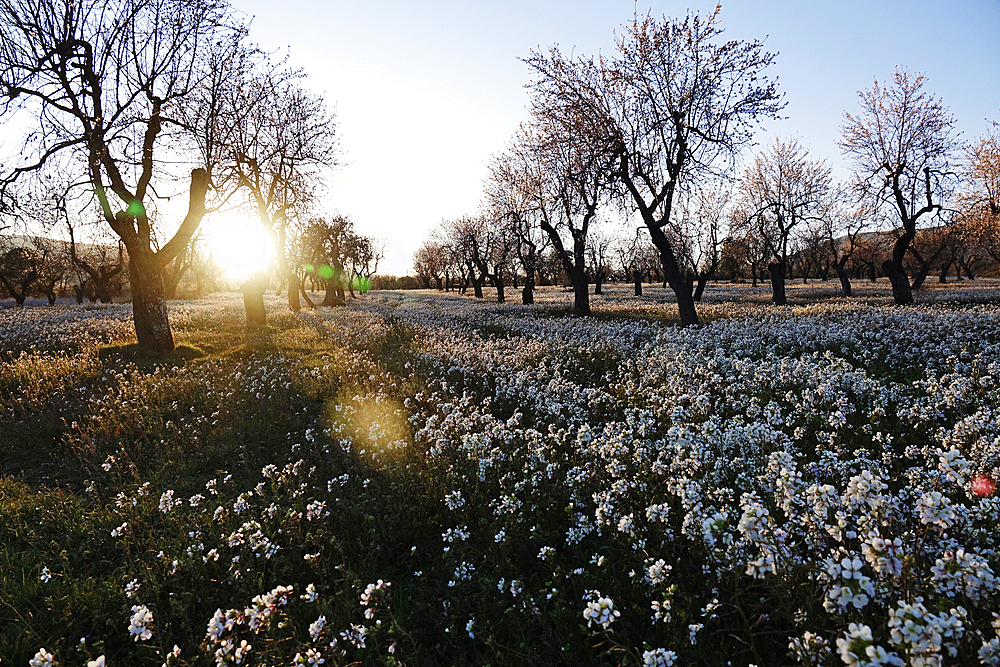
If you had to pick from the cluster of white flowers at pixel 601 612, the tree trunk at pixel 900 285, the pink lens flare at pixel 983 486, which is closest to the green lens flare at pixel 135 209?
the cluster of white flowers at pixel 601 612

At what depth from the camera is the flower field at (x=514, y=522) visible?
2920 millimetres

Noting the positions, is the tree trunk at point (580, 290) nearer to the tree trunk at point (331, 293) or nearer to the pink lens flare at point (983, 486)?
the pink lens flare at point (983, 486)

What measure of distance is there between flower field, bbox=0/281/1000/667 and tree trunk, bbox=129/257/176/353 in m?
4.28

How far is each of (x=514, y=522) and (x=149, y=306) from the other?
49.6 ft

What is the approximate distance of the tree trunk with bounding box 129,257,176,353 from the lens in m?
14.0

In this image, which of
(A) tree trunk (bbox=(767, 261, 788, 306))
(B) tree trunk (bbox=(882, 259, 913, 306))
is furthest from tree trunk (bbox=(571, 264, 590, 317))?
(B) tree trunk (bbox=(882, 259, 913, 306))

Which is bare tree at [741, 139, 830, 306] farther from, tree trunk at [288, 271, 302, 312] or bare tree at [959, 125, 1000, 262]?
tree trunk at [288, 271, 302, 312]

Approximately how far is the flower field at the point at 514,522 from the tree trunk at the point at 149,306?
4275mm

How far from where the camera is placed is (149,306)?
14.1 m

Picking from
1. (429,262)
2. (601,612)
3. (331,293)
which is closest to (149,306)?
(601,612)

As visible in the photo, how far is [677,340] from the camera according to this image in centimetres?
1345

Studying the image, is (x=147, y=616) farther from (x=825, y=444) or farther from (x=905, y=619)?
(x=825, y=444)

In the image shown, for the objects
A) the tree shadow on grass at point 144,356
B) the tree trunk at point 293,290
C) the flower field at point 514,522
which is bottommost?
the flower field at point 514,522

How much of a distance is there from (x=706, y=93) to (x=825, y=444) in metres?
15.9
